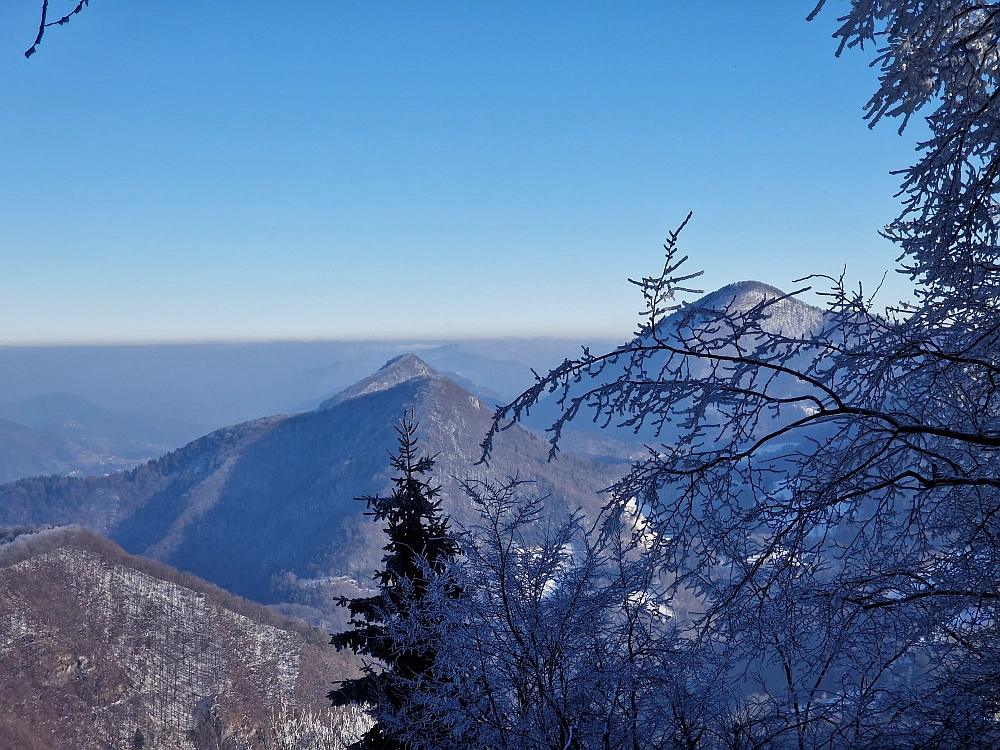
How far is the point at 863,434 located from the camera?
11.1ft

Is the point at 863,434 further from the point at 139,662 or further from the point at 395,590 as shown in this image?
the point at 139,662

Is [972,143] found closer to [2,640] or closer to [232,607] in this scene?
[2,640]

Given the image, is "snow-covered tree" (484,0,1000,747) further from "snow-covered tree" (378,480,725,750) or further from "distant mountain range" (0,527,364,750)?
"distant mountain range" (0,527,364,750)

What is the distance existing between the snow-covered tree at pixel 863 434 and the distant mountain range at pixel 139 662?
9170 cm

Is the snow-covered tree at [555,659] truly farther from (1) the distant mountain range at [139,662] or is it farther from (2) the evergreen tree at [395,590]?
(1) the distant mountain range at [139,662]

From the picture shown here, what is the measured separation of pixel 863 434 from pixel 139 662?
128146 mm

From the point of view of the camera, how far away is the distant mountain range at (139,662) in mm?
91188

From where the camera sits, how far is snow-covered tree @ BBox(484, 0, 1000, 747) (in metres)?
3.14

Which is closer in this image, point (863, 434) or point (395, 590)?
point (863, 434)

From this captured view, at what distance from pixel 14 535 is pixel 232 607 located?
47.0 meters

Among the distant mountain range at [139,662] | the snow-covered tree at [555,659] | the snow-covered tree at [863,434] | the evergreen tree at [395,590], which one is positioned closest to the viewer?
the snow-covered tree at [863,434]

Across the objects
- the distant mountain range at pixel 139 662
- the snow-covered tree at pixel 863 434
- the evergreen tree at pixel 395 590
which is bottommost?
the distant mountain range at pixel 139 662

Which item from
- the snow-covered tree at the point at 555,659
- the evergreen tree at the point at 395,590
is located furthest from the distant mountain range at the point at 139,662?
the snow-covered tree at the point at 555,659

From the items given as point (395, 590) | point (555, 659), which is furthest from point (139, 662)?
point (555, 659)
